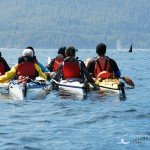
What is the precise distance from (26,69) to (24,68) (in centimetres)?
10

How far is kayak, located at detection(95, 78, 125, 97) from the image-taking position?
24.3 metres

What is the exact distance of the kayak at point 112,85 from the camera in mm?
24266

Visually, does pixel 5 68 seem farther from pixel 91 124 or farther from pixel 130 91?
pixel 91 124

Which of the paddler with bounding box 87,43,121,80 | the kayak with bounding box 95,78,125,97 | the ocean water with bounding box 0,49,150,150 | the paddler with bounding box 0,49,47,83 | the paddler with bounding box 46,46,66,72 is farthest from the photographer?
the paddler with bounding box 46,46,66,72

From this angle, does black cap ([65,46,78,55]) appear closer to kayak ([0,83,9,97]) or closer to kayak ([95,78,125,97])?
kayak ([95,78,125,97])

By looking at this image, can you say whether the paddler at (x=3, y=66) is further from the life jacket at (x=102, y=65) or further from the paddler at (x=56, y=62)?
the life jacket at (x=102, y=65)

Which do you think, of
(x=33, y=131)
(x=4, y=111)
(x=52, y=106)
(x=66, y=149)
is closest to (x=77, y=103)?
(x=52, y=106)

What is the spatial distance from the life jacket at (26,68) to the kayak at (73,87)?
1.30 metres

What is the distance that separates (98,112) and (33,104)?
3.12 m

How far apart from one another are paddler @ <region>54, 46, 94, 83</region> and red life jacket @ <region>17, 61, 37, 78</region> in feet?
4.00

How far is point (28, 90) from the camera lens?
939 inches

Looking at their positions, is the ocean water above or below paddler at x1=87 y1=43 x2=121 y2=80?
below

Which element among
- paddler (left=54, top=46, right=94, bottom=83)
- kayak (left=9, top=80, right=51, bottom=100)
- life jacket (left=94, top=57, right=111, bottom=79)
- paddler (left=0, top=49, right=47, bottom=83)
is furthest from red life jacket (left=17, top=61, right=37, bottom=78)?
life jacket (left=94, top=57, right=111, bottom=79)

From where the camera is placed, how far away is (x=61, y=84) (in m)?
25.3
